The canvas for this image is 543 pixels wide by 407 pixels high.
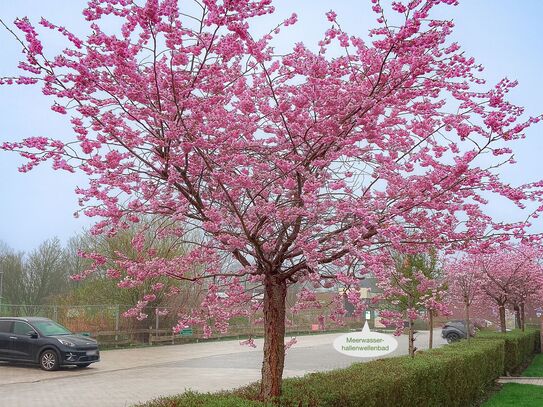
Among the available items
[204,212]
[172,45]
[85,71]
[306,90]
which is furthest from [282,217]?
[85,71]

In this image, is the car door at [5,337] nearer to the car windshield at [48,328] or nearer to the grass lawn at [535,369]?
the car windshield at [48,328]

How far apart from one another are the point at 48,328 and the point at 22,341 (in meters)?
0.77

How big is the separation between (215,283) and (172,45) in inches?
116

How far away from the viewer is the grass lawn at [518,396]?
11634 mm

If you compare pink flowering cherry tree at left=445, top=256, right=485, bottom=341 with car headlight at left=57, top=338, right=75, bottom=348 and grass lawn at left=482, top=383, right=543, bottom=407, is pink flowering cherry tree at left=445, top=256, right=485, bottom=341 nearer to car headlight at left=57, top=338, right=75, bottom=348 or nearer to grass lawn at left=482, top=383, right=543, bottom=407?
grass lawn at left=482, top=383, right=543, bottom=407

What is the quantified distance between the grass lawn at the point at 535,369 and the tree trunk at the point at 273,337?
585 inches

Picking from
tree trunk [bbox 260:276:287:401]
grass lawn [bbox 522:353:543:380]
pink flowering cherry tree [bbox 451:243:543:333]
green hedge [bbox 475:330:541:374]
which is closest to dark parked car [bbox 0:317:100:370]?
green hedge [bbox 475:330:541:374]

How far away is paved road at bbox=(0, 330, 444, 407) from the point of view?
1169cm

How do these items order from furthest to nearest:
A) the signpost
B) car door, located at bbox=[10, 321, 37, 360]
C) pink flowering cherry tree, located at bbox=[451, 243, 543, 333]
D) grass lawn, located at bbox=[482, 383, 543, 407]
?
pink flowering cherry tree, located at bbox=[451, 243, 543, 333]
car door, located at bbox=[10, 321, 37, 360]
grass lawn, located at bbox=[482, 383, 543, 407]
the signpost

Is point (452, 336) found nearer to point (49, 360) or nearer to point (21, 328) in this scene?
point (49, 360)

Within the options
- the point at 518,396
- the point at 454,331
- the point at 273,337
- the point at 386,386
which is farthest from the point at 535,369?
the point at 273,337

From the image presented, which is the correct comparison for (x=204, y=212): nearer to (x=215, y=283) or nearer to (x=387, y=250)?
(x=215, y=283)

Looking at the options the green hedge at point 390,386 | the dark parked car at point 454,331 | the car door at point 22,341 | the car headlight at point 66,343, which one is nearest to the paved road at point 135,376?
the car door at point 22,341

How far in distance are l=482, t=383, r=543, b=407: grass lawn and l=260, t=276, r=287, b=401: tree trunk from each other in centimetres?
756
